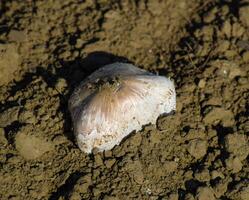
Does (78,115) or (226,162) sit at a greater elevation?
(78,115)

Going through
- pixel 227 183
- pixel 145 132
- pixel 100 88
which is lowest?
pixel 227 183

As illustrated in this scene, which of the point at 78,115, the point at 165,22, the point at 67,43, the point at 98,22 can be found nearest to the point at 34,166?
the point at 78,115

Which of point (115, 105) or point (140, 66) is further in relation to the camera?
point (140, 66)

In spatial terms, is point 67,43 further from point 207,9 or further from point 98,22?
point 207,9
